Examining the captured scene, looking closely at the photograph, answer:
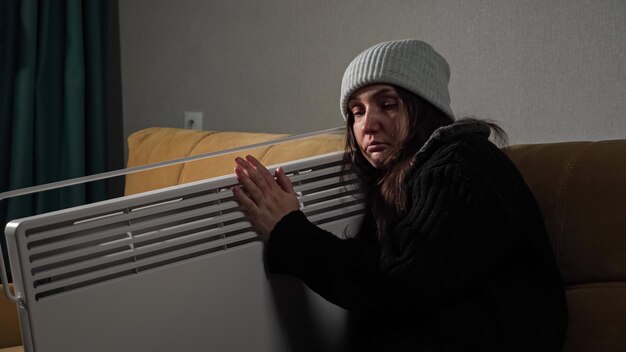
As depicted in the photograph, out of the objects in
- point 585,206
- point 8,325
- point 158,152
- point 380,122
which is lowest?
point 8,325

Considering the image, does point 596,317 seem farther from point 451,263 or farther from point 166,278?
point 166,278

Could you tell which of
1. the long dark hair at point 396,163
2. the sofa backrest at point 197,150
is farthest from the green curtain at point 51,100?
the long dark hair at point 396,163

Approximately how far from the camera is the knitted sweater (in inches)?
48.0

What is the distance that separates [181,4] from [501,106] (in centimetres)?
138

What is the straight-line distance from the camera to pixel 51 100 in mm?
2943

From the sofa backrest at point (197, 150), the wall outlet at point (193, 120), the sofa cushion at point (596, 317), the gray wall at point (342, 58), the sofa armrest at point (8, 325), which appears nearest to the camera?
the sofa cushion at point (596, 317)

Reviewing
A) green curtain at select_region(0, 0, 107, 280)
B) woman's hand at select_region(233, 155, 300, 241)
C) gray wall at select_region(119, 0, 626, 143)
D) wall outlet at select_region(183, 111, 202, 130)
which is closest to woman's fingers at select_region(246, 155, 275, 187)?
woman's hand at select_region(233, 155, 300, 241)

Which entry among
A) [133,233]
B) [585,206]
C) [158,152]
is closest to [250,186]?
[133,233]

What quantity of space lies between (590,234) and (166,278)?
26.2 inches

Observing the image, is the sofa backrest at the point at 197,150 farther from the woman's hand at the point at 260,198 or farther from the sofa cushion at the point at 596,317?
the sofa cushion at the point at 596,317

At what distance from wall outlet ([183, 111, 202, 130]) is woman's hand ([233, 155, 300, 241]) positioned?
145cm

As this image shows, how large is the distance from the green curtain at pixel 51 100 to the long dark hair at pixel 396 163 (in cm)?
172

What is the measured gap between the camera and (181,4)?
110 inches

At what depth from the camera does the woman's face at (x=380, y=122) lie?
1.40m
